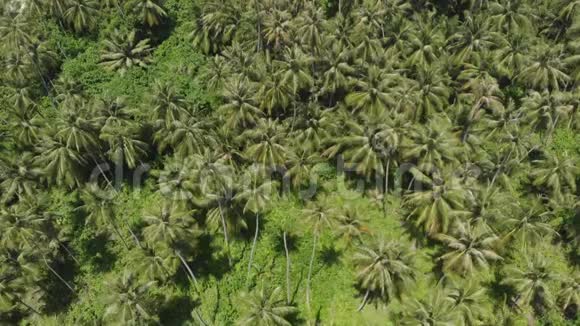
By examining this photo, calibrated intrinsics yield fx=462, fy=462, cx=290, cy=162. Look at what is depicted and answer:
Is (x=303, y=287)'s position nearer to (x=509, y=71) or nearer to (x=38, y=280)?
(x=38, y=280)

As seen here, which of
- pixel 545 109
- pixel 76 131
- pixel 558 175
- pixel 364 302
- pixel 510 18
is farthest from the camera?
pixel 510 18

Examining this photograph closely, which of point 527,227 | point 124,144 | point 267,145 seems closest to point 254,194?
point 267,145

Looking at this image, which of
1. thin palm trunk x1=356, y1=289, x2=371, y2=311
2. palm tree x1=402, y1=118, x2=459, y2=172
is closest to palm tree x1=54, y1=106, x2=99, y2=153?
thin palm trunk x1=356, y1=289, x2=371, y2=311

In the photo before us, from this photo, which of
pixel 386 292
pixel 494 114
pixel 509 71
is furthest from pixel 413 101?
pixel 386 292

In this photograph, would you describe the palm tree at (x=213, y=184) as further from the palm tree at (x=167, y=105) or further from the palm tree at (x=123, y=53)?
the palm tree at (x=123, y=53)

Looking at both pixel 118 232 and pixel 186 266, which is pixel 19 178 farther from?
pixel 186 266

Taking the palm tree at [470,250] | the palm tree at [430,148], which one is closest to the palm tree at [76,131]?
the palm tree at [430,148]
